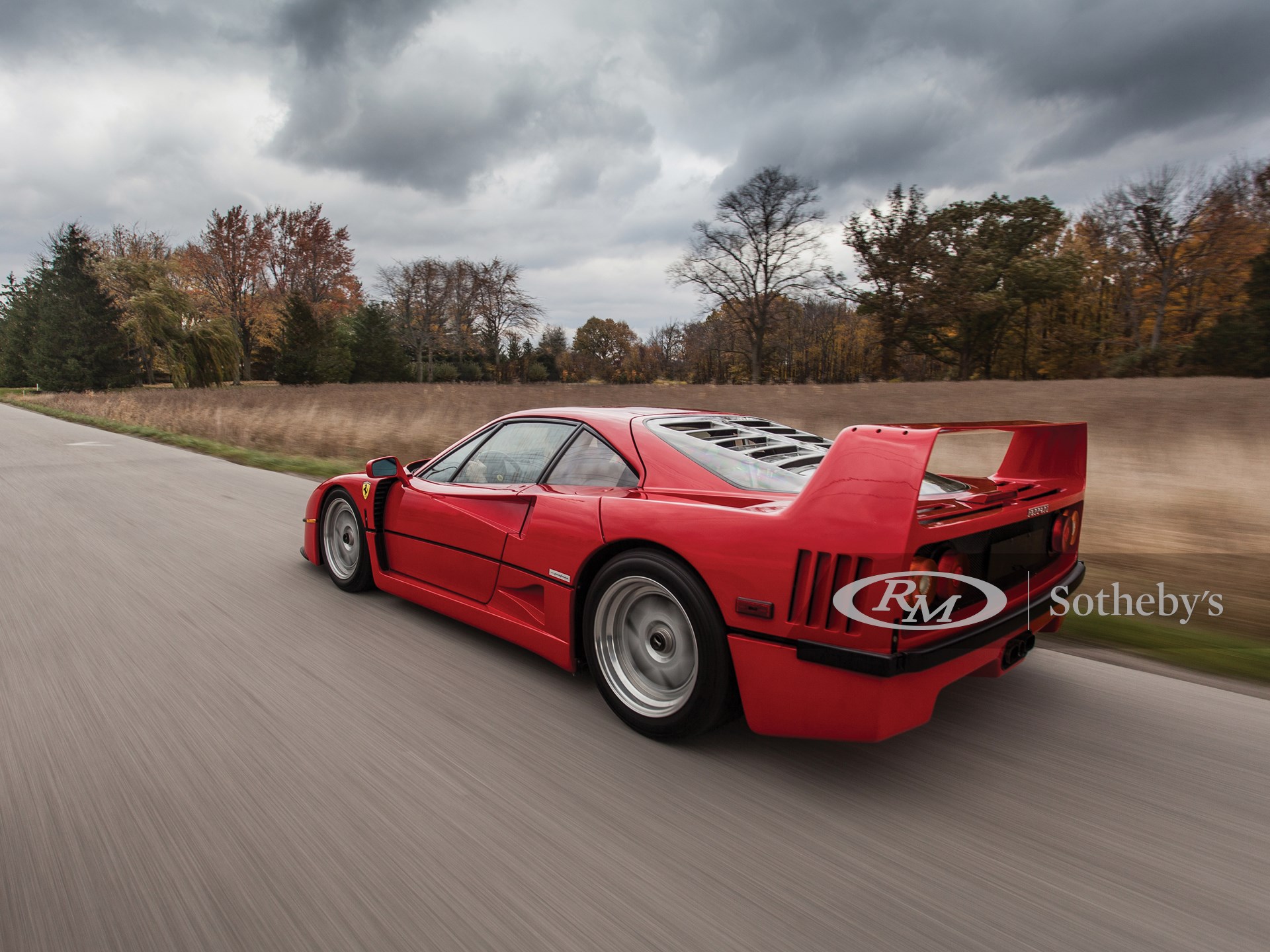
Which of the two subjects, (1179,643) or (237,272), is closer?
(1179,643)

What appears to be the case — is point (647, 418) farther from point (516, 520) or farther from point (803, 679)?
point (803, 679)

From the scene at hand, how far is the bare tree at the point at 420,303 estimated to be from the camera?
54.8 meters

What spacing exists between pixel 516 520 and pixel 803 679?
1.41 metres

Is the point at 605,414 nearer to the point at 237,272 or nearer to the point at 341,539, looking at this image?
the point at 341,539

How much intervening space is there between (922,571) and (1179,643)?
2333mm

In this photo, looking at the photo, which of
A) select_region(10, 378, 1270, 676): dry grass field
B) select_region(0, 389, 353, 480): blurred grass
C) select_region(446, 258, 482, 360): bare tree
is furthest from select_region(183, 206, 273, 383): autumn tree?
select_region(0, 389, 353, 480): blurred grass

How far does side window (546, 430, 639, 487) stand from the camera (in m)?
2.88

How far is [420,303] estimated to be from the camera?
55.7 metres

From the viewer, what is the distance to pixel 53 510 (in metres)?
6.68

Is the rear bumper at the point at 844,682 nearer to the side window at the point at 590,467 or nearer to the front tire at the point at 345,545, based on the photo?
the side window at the point at 590,467

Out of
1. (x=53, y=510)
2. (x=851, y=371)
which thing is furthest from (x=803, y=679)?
(x=851, y=371)

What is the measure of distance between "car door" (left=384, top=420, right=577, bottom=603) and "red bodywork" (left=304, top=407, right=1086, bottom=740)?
0.04ft

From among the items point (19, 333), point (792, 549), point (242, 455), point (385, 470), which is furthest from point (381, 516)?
point (19, 333)

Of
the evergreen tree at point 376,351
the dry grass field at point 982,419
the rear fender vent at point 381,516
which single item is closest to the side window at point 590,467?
the rear fender vent at point 381,516
